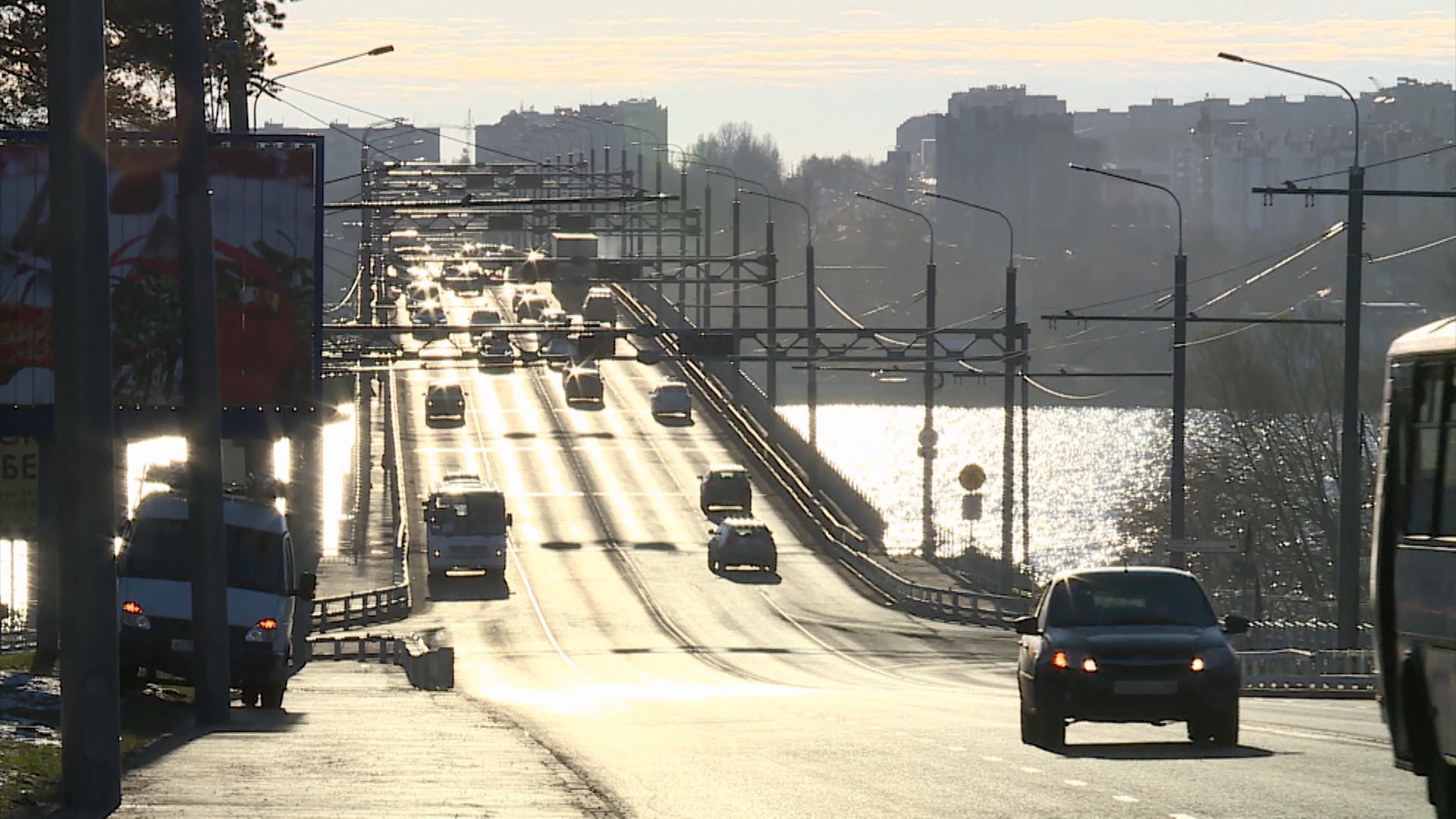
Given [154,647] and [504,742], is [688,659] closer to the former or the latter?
[154,647]

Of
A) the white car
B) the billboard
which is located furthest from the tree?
the white car

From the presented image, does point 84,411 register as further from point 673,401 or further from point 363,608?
point 673,401

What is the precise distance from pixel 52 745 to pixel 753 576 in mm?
48055

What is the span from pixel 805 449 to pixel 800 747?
60.4m

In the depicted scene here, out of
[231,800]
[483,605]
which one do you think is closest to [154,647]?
[231,800]

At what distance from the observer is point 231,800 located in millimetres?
13547

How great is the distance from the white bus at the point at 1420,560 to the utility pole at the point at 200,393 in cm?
1259

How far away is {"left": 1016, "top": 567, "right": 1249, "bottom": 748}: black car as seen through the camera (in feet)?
60.8

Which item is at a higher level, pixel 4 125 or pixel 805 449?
pixel 4 125

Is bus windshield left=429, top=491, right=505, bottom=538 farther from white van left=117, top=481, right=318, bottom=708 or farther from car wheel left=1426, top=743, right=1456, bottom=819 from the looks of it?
car wheel left=1426, top=743, right=1456, bottom=819

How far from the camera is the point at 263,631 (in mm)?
26188

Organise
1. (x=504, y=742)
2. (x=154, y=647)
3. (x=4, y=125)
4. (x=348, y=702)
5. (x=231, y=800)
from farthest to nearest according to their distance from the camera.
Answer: (x=4, y=125), (x=348, y=702), (x=154, y=647), (x=504, y=742), (x=231, y=800)

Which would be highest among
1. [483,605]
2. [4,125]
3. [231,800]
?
[4,125]

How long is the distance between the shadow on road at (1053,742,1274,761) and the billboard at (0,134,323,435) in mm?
18763
